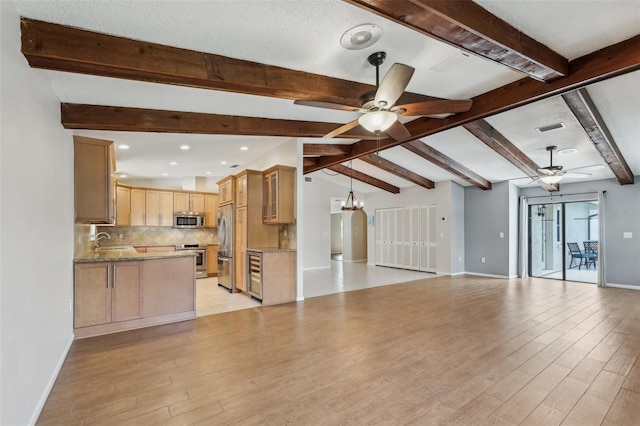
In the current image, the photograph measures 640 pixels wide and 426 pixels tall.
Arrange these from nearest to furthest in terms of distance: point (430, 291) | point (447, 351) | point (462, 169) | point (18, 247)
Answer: point (18, 247), point (447, 351), point (430, 291), point (462, 169)

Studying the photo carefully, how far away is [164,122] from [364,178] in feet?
21.5

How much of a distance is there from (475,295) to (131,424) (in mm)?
5779

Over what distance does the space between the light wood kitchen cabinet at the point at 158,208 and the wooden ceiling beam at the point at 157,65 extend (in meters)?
5.58

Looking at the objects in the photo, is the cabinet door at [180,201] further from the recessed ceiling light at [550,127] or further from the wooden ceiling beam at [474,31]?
the recessed ceiling light at [550,127]

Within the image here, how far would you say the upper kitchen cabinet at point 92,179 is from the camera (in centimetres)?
391

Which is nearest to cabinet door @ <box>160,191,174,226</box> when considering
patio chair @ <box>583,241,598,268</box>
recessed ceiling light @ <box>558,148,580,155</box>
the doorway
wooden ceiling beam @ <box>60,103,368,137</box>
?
wooden ceiling beam @ <box>60,103,368,137</box>

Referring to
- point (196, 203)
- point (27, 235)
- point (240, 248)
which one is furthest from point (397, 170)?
point (27, 235)

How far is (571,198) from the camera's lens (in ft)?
25.3

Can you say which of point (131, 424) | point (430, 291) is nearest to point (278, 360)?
point (131, 424)

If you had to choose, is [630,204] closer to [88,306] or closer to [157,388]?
[157,388]

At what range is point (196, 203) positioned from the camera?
26.6 ft

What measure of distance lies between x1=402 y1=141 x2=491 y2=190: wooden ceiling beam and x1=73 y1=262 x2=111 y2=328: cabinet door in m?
5.31

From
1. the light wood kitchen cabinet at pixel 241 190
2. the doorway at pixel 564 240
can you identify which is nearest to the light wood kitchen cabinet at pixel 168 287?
the light wood kitchen cabinet at pixel 241 190

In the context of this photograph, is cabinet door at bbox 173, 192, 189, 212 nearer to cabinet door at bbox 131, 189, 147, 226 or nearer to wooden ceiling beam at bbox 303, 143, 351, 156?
cabinet door at bbox 131, 189, 147, 226
